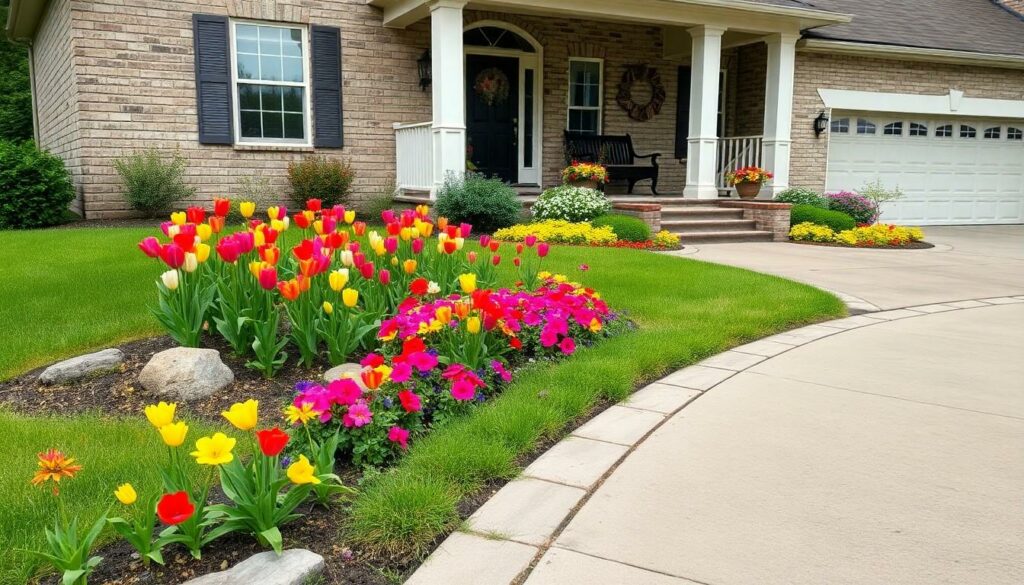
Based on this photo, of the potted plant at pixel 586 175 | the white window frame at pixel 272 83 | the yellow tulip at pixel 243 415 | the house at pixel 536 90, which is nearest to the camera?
the yellow tulip at pixel 243 415

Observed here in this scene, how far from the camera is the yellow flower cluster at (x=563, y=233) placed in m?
9.48

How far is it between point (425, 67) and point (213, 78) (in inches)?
Answer: 118

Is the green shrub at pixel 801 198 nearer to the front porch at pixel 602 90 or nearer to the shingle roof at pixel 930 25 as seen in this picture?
the front porch at pixel 602 90

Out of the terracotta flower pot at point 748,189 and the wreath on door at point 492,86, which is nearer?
the terracotta flower pot at point 748,189

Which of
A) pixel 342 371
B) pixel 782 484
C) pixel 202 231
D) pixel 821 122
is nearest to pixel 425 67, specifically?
pixel 821 122

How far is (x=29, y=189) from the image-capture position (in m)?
9.87

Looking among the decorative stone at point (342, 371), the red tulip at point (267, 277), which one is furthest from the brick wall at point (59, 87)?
the red tulip at point (267, 277)

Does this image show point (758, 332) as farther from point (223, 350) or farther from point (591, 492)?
point (223, 350)

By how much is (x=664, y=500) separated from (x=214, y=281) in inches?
104

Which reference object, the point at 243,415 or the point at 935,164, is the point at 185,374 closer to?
the point at 243,415

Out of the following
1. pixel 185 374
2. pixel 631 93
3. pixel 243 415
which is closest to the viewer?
pixel 243 415

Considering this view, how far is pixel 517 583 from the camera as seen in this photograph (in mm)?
2119

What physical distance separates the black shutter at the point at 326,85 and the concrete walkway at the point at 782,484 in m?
8.05

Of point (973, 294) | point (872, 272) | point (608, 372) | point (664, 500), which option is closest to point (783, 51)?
point (872, 272)
